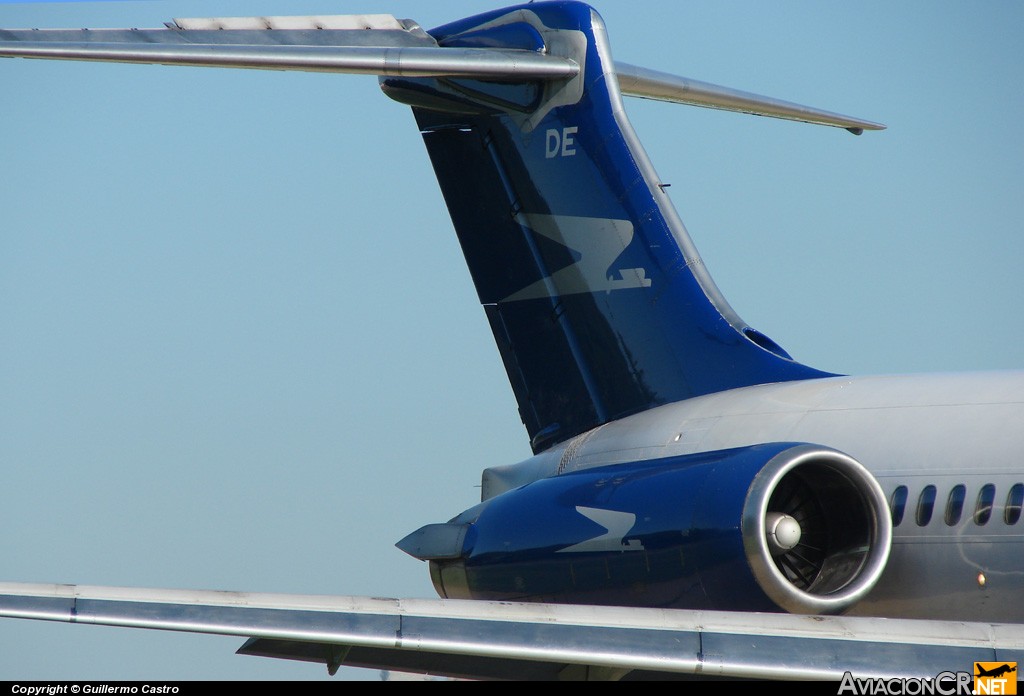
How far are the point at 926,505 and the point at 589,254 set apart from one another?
366cm

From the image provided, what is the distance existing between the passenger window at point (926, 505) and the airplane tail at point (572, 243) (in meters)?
2.04

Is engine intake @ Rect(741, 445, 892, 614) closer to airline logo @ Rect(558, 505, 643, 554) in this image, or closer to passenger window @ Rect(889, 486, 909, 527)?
passenger window @ Rect(889, 486, 909, 527)

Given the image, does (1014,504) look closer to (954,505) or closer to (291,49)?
(954,505)

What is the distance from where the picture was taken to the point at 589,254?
388 inches

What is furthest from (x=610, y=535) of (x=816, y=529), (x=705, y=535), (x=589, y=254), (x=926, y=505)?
(x=589, y=254)

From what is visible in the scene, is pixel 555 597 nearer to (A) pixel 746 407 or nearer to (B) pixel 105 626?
(A) pixel 746 407

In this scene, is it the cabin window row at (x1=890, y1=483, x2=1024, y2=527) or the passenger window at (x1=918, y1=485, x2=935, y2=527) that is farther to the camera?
the passenger window at (x1=918, y1=485, x2=935, y2=527)

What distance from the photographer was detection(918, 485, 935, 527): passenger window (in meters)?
6.86

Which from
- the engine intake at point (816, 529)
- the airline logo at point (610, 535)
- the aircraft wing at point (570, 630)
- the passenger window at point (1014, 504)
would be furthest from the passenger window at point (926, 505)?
the airline logo at point (610, 535)

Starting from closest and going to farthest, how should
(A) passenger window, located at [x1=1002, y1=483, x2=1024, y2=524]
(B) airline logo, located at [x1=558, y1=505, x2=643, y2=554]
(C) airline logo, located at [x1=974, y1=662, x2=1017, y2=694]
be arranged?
(C) airline logo, located at [x1=974, y1=662, x2=1017, y2=694]
(A) passenger window, located at [x1=1002, y1=483, x2=1024, y2=524]
(B) airline logo, located at [x1=558, y1=505, x2=643, y2=554]

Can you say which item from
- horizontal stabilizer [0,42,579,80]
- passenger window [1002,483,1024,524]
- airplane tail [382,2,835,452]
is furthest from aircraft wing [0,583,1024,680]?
horizontal stabilizer [0,42,579,80]

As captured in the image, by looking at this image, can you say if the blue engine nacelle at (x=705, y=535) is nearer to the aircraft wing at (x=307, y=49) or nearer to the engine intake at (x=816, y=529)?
the engine intake at (x=816, y=529)

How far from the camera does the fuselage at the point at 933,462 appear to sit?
21.6 ft

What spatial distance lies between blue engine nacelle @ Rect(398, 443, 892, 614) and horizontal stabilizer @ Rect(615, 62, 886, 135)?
3.98 m
